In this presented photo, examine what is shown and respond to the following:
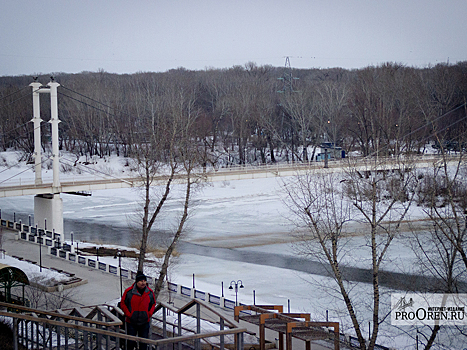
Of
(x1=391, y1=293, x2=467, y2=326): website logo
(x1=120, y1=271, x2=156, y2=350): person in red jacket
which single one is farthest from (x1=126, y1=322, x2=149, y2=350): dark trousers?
(x1=391, y1=293, x2=467, y2=326): website logo

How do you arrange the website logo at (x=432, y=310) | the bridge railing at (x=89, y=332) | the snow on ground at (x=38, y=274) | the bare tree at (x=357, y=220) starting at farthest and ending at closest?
the snow on ground at (x=38, y=274) < the bare tree at (x=357, y=220) < the website logo at (x=432, y=310) < the bridge railing at (x=89, y=332)

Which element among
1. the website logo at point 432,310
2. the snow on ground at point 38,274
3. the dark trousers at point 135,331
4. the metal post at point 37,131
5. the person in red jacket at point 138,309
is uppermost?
the metal post at point 37,131

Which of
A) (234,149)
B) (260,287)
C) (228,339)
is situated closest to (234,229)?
(260,287)

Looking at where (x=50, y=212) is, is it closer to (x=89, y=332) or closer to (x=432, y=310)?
(x=432, y=310)

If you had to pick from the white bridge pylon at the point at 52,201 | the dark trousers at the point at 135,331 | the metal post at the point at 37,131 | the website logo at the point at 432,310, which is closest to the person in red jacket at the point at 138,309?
the dark trousers at the point at 135,331

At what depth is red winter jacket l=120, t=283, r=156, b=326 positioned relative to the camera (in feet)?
24.6

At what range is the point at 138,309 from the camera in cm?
750

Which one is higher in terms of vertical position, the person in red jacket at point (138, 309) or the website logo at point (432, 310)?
the person in red jacket at point (138, 309)

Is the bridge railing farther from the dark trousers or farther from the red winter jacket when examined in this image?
the red winter jacket

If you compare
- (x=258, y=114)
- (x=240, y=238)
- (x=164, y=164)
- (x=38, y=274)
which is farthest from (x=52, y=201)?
(x=258, y=114)

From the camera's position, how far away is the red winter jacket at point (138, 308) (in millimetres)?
7484

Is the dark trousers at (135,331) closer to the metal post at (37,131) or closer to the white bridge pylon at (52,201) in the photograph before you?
the white bridge pylon at (52,201)

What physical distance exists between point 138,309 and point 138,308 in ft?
0.05

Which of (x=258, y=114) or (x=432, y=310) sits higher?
(x=258, y=114)
